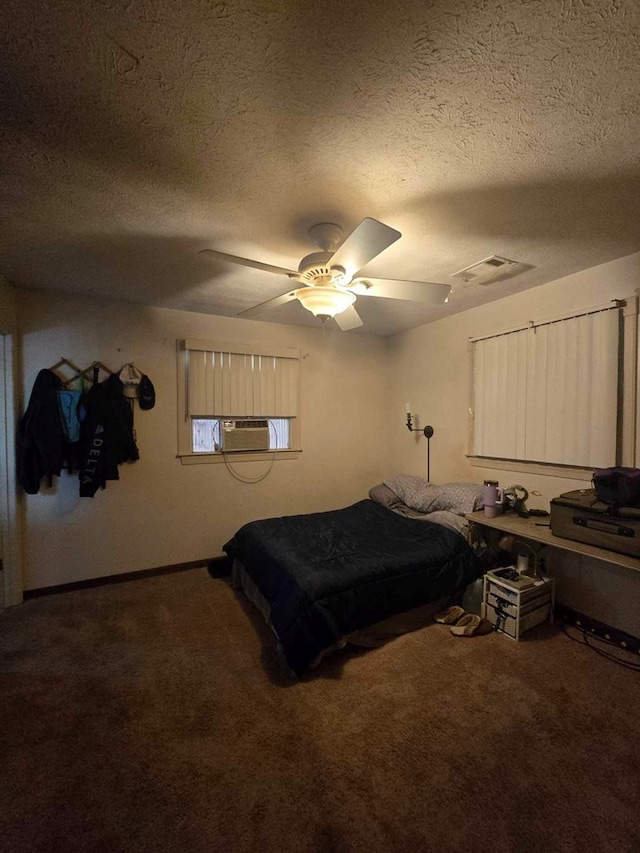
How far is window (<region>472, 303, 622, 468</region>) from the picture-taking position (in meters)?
2.30

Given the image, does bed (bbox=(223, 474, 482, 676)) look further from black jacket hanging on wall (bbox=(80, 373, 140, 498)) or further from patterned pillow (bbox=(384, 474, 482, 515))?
black jacket hanging on wall (bbox=(80, 373, 140, 498))

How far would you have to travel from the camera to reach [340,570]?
82.9 inches

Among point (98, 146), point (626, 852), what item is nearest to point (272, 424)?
point (98, 146)

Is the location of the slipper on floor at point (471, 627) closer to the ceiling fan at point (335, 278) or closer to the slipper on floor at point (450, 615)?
the slipper on floor at point (450, 615)

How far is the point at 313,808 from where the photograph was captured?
125 cm

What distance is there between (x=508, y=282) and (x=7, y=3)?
2830 mm

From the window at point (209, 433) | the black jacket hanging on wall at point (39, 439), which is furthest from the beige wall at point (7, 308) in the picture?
the window at point (209, 433)

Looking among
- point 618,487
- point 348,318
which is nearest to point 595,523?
point 618,487

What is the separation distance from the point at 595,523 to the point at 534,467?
900 mm

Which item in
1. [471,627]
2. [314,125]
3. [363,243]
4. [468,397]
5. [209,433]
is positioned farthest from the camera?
[209,433]

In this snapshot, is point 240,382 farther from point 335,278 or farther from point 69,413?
point 335,278

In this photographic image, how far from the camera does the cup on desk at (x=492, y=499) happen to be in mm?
2510

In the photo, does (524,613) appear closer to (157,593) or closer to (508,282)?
(508,282)

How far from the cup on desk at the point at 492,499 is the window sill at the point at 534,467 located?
1.42ft
